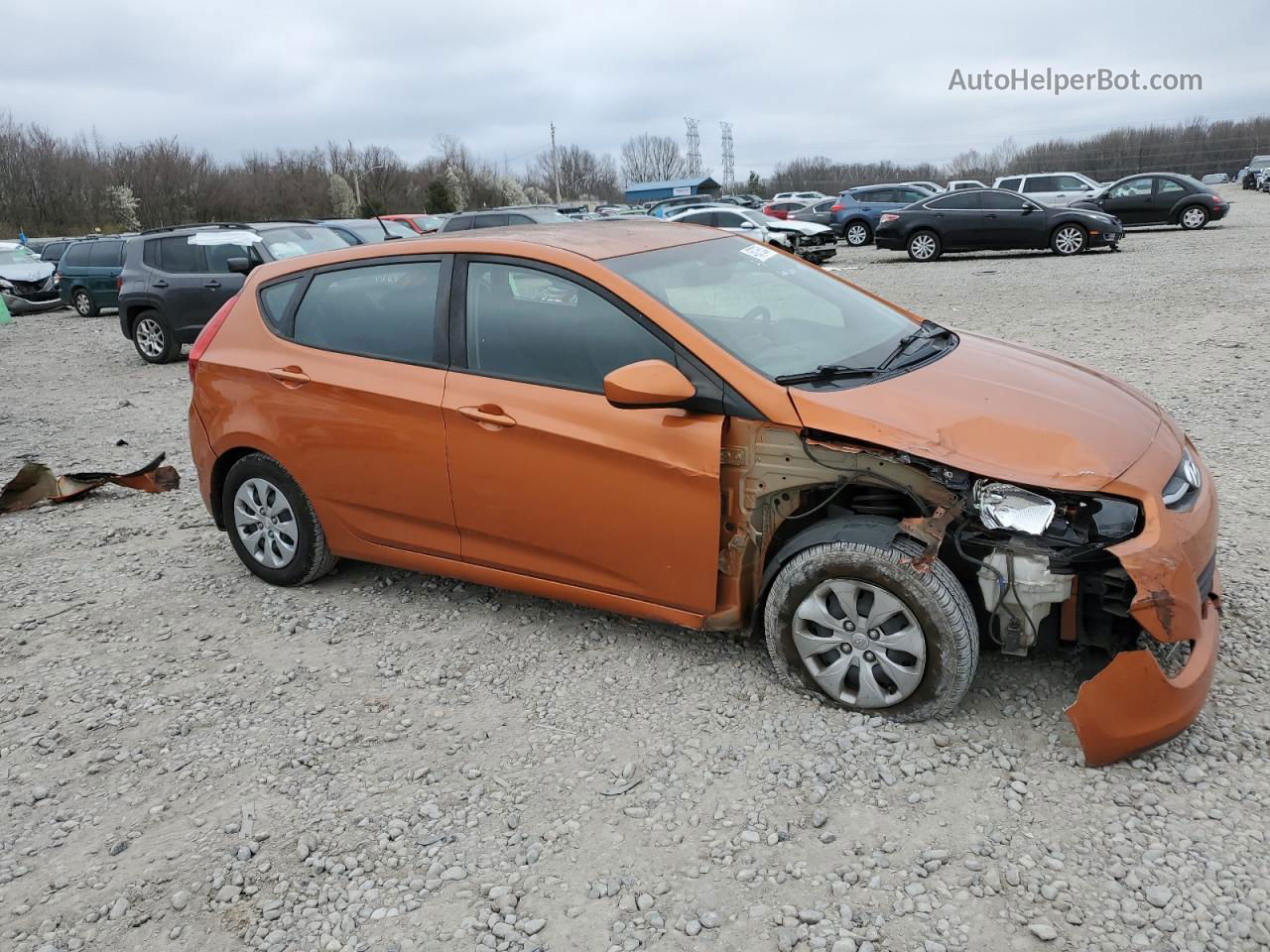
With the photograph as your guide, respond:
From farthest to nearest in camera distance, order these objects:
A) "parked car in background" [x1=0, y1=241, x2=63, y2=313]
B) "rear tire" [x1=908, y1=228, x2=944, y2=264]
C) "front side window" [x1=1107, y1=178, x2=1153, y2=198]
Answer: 1. "front side window" [x1=1107, y1=178, x2=1153, y2=198]
2. "parked car in background" [x1=0, y1=241, x2=63, y2=313]
3. "rear tire" [x1=908, y1=228, x2=944, y2=264]

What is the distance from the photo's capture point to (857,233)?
27297mm

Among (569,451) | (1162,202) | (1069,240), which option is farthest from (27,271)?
(1162,202)

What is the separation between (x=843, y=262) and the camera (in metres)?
22.3

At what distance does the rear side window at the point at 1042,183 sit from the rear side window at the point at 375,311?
26.3 meters

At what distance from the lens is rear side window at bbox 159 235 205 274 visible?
1280cm

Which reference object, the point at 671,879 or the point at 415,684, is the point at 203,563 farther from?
the point at 671,879

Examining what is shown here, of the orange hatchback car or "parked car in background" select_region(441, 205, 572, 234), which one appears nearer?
the orange hatchback car

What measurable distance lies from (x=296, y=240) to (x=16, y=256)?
15.2 metres

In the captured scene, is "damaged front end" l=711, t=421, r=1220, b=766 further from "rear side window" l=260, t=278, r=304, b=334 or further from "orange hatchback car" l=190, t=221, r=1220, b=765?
"rear side window" l=260, t=278, r=304, b=334

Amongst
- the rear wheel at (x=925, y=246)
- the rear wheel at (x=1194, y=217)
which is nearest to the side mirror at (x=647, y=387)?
the rear wheel at (x=925, y=246)

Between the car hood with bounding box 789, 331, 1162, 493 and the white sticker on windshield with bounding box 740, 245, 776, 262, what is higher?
the white sticker on windshield with bounding box 740, 245, 776, 262

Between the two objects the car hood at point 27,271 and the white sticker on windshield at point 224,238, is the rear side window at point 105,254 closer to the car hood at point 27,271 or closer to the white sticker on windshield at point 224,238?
the car hood at point 27,271

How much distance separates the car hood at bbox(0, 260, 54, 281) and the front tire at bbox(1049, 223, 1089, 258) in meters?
22.6

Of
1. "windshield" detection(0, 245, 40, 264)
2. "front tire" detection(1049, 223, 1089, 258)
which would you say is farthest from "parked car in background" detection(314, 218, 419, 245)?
"front tire" detection(1049, 223, 1089, 258)
